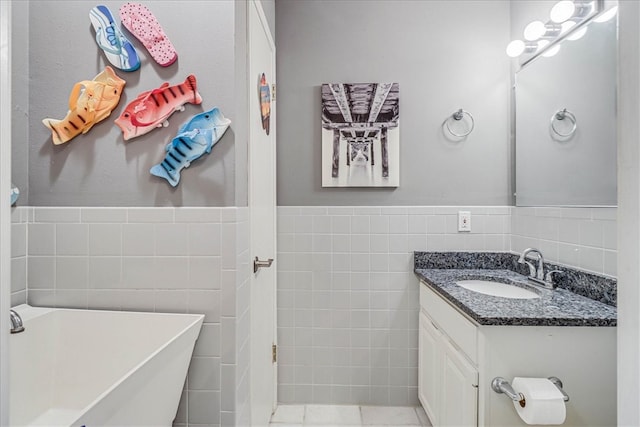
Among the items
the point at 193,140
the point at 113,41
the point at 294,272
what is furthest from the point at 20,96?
the point at 294,272

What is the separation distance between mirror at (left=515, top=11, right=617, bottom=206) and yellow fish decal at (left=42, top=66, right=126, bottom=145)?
75.0 inches

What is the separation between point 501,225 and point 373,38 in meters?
1.41

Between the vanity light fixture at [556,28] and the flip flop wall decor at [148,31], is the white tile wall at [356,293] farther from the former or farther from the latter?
the flip flop wall decor at [148,31]

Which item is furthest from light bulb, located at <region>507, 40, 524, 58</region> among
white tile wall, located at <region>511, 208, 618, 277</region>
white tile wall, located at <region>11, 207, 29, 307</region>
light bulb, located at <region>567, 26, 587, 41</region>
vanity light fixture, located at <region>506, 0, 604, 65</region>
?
white tile wall, located at <region>11, 207, 29, 307</region>

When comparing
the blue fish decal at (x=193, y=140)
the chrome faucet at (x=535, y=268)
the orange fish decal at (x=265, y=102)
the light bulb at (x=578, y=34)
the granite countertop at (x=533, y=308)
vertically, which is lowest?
the granite countertop at (x=533, y=308)

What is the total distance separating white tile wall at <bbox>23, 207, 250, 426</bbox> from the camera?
4.06 feet

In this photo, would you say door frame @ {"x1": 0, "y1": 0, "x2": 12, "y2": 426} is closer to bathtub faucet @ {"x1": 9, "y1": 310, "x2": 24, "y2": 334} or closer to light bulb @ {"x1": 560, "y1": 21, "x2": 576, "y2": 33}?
bathtub faucet @ {"x1": 9, "y1": 310, "x2": 24, "y2": 334}

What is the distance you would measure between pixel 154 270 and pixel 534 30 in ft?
7.01

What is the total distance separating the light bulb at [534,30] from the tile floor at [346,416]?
2.19m

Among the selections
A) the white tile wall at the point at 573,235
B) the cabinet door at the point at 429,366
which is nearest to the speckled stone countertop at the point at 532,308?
the white tile wall at the point at 573,235

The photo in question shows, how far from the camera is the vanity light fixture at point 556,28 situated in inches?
60.1

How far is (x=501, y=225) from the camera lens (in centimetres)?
211

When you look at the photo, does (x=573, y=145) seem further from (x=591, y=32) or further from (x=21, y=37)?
(x=21, y=37)

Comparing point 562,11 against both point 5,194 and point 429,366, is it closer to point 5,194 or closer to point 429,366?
point 429,366
